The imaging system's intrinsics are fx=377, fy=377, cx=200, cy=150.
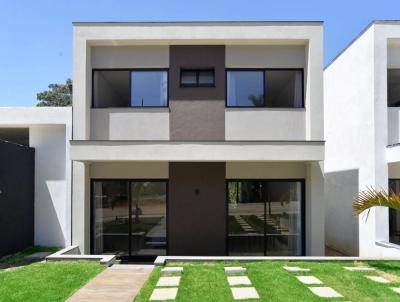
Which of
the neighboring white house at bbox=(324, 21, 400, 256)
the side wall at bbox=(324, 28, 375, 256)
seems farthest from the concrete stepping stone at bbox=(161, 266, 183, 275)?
the side wall at bbox=(324, 28, 375, 256)

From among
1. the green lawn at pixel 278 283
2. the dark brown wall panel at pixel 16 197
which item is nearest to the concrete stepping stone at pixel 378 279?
the green lawn at pixel 278 283

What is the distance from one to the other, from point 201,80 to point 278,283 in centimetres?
732

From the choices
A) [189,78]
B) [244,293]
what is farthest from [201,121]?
[244,293]

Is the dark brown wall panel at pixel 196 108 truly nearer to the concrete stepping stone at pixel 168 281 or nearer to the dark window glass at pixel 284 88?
the dark window glass at pixel 284 88

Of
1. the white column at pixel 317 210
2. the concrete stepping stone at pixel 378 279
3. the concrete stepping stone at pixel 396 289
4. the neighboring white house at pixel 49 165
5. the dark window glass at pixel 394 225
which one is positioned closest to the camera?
the concrete stepping stone at pixel 396 289

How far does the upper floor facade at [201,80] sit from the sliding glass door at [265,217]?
1.76m

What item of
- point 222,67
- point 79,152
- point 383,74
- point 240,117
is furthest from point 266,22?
point 79,152

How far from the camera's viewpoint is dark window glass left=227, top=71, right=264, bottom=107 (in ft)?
42.6

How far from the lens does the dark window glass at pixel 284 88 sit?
13.0m

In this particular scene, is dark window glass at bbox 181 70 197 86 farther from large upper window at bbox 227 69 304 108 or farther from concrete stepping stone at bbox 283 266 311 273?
concrete stepping stone at bbox 283 266 311 273

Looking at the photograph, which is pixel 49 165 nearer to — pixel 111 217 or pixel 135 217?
pixel 111 217

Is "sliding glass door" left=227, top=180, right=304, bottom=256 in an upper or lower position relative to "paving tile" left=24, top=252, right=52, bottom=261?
upper

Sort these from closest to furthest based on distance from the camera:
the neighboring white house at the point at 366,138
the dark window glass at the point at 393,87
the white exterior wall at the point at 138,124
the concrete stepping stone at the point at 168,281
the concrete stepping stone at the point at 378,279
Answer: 1. the concrete stepping stone at the point at 168,281
2. the concrete stepping stone at the point at 378,279
3. the neighboring white house at the point at 366,138
4. the white exterior wall at the point at 138,124
5. the dark window glass at the point at 393,87

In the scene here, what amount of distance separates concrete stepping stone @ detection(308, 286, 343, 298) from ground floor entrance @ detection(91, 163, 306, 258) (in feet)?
15.9
